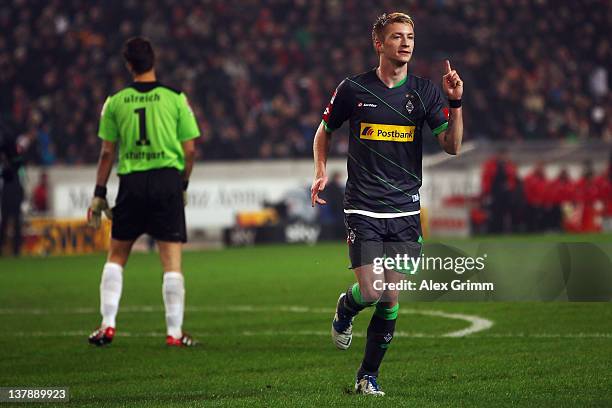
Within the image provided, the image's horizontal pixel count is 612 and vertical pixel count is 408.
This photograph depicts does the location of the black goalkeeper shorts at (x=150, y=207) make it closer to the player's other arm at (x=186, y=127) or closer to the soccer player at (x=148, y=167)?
the soccer player at (x=148, y=167)

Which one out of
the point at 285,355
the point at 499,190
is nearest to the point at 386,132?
the point at 285,355

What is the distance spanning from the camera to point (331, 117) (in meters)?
6.72

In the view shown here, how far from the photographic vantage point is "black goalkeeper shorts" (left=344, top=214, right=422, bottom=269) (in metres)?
6.41

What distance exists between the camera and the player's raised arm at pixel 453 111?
6172mm

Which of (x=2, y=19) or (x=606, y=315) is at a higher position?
(x=2, y=19)

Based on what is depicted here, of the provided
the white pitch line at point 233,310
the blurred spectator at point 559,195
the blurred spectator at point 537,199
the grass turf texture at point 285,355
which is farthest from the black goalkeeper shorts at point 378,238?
the blurred spectator at point 537,199

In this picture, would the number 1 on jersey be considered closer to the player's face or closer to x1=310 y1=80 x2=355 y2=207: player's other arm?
x1=310 y1=80 x2=355 y2=207: player's other arm

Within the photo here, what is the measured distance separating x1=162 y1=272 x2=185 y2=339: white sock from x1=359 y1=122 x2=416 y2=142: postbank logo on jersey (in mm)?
3018

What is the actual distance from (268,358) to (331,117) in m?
2.18

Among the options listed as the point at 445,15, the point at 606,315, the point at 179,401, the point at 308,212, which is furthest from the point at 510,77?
the point at 179,401

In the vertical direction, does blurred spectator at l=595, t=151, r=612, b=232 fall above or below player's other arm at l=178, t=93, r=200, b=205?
below

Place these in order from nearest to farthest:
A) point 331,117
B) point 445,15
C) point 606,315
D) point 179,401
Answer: point 179,401, point 331,117, point 606,315, point 445,15

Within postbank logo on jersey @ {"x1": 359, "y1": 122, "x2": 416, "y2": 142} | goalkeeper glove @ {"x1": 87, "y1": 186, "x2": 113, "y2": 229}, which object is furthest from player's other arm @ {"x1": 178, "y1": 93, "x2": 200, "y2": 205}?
postbank logo on jersey @ {"x1": 359, "y1": 122, "x2": 416, "y2": 142}

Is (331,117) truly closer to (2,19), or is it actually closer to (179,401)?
(179,401)
